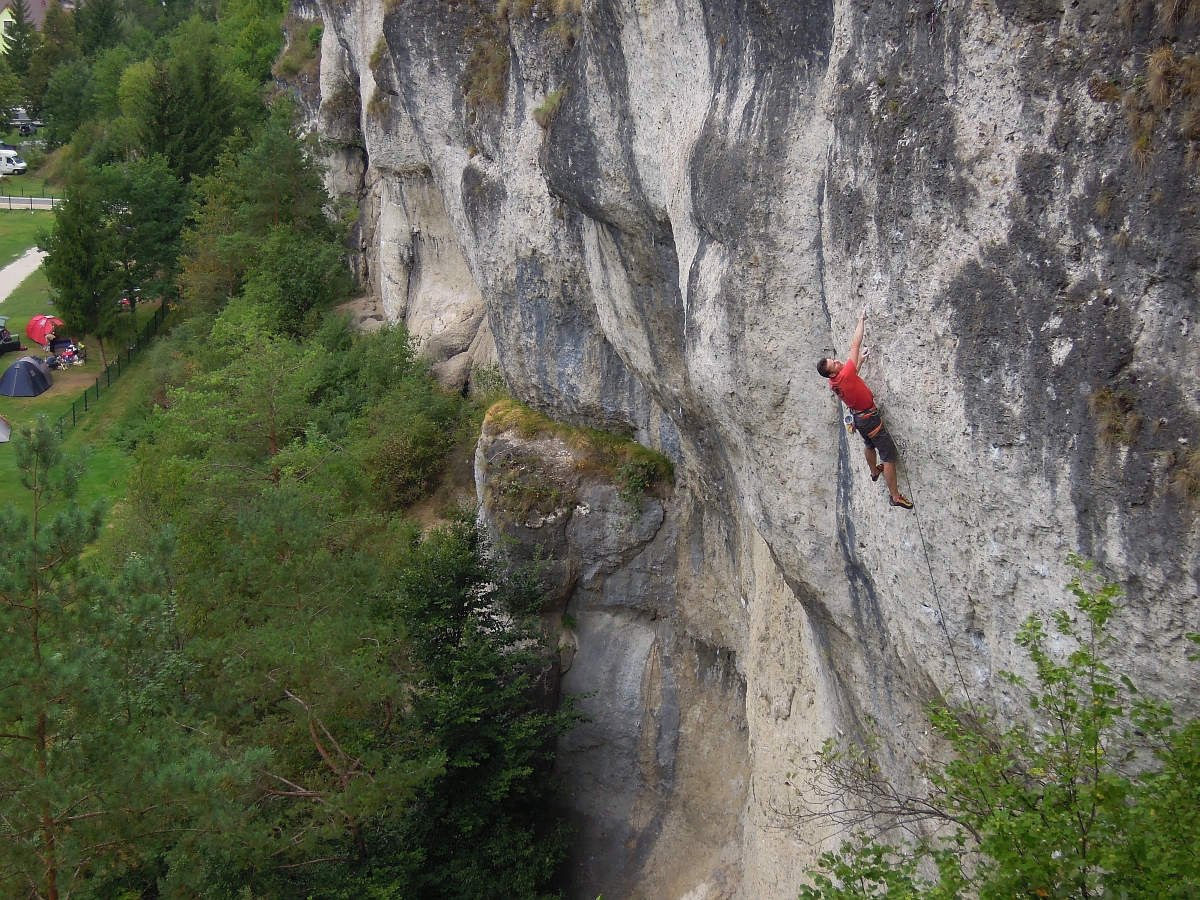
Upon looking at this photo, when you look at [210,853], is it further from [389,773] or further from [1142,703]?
[1142,703]

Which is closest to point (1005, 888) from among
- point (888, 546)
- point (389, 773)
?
point (888, 546)

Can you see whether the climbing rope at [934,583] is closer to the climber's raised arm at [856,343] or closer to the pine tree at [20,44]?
the climber's raised arm at [856,343]

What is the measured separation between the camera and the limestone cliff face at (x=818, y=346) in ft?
15.9

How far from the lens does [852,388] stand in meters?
6.05

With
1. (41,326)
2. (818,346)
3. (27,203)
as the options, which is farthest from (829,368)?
(27,203)

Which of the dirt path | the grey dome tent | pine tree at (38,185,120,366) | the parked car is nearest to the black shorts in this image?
the grey dome tent

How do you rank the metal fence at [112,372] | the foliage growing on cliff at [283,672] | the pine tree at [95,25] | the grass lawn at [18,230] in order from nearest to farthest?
the foliage growing on cliff at [283,672] < the metal fence at [112,372] < the grass lawn at [18,230] < the pine tree at [95,25]

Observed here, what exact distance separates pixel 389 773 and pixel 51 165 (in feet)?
175

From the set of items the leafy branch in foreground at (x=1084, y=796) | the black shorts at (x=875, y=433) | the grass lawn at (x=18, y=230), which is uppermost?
the grass lawn at (x=18, y=230)

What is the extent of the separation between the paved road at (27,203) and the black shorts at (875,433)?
169 feet

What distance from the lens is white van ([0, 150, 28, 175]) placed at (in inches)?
2037

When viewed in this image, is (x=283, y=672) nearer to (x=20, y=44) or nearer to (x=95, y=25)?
(x=95, y=25)

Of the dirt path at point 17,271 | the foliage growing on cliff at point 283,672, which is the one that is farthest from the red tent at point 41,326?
the foliage growing on cliff at point 283,672

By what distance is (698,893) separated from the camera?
12.6 meters
